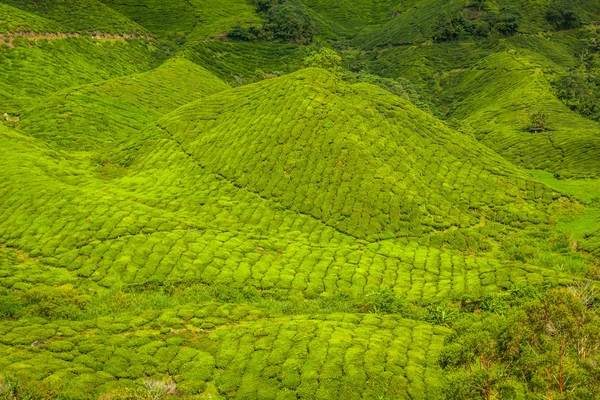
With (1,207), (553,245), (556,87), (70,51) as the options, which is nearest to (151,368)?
(1,207)

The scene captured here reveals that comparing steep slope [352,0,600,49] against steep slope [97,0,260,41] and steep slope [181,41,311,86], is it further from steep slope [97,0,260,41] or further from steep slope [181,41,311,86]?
steep slope [97,0,260,41]

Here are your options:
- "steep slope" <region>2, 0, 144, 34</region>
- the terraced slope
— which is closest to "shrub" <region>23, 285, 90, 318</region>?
the terraced slope

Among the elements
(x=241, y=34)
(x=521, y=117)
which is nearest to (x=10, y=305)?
(x=521, y=117)

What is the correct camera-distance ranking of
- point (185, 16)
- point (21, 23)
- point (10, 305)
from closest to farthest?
1. point (10, 305)
2. point (21, 23)
3. point (185, 16)

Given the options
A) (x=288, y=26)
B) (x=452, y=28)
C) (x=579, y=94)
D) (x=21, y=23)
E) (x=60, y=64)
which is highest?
(x=452, y=28)

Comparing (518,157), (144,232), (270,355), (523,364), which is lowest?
(518,157)

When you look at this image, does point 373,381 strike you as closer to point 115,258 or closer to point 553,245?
point 115,258

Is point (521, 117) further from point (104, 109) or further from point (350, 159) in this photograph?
point (104, 109)

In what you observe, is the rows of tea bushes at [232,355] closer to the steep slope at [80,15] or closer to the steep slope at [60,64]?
the steep slope at [60,64]
